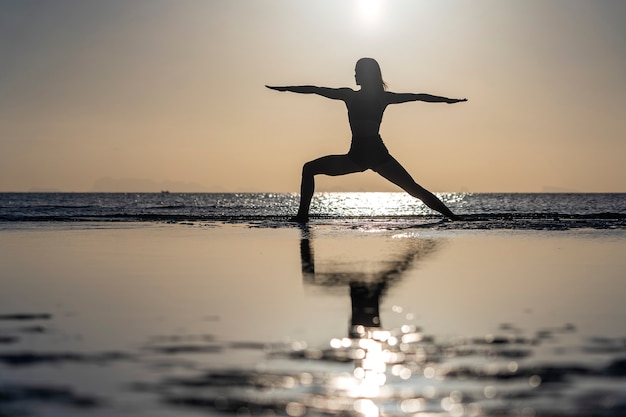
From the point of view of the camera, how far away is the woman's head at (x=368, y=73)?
17734 millimetres

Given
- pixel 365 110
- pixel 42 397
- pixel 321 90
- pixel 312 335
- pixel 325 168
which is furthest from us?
pixel 325 168

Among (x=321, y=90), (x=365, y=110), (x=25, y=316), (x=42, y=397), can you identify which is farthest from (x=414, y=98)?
A: (x=42, y=397)

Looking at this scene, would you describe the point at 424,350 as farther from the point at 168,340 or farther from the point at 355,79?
the point at 355,79

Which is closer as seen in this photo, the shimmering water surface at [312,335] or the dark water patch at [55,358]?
the shimmering water surface at [312,335]

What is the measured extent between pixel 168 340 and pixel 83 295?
2.20 m

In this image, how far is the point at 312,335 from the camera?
498cm

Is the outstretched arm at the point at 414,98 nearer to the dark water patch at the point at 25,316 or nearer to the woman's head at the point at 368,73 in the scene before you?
the woman's head at the point at 368,73

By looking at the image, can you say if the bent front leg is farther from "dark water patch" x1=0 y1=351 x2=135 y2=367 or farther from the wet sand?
"dark water patch" x1=0 y1=351 x2=135 y2=367

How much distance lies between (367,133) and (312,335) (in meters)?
13.3

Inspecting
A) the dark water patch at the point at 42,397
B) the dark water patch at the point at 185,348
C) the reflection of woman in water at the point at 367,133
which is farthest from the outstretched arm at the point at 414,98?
the dark water patch at the point at 42,397

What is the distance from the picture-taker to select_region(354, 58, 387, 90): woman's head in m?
17.7

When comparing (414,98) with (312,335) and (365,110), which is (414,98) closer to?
(365,110)

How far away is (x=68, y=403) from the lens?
134 inches

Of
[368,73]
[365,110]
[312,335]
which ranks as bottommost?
[312,335]
